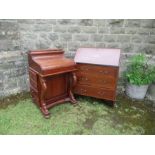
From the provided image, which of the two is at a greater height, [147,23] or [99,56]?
[147,23]

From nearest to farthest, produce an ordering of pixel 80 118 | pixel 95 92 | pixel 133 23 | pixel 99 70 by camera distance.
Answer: pixel 80 118 < pixel 99 70 < pixel 95 92 < pixel 133 23

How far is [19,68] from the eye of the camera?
414 cm

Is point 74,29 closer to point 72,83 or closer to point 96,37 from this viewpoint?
point 96,37

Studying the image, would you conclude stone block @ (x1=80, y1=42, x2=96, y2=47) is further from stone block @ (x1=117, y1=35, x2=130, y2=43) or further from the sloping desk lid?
stone block @ (x1=117, y1=35, x2=130, y2=43)

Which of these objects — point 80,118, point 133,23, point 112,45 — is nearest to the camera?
point 80,118

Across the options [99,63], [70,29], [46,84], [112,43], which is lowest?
[46,84]

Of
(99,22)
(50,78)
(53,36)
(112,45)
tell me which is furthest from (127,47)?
(50,78)

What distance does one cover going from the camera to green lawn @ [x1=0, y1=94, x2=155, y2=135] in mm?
3109

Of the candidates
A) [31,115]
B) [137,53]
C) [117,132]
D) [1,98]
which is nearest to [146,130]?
[117,132]

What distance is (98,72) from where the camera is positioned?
358 centimetres

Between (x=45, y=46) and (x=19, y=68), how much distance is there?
0.74 m

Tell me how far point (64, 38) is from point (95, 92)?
1.35 m

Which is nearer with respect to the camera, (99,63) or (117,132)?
(117,132)
